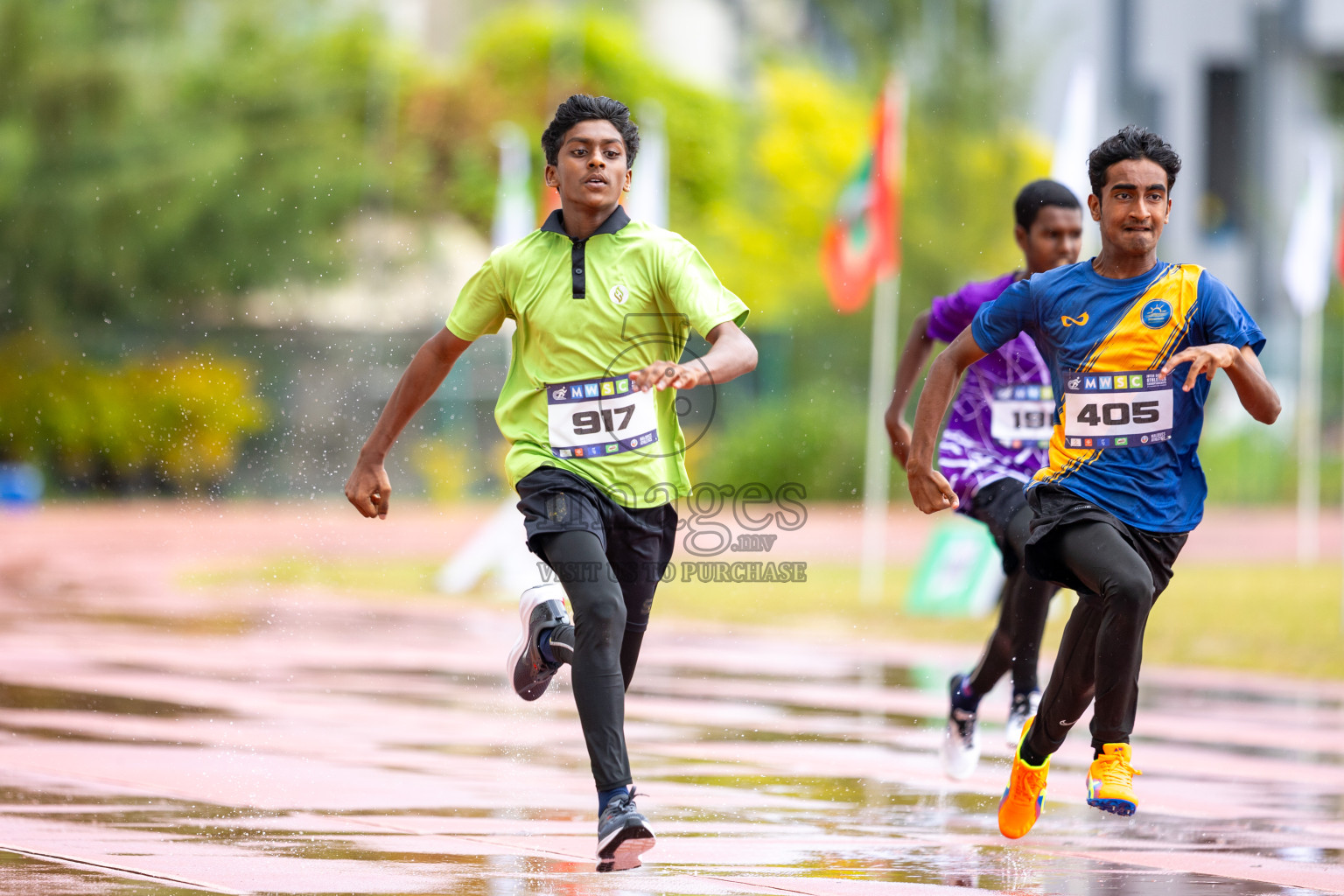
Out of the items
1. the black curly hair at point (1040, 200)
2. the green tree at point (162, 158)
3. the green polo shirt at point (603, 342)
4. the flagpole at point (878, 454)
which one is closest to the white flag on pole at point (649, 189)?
the flagpole at point (878, 454)

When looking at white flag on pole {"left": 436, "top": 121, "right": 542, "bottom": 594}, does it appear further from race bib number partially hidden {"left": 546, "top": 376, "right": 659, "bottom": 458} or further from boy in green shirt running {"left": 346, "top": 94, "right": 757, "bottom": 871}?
race bib number partially hidden {"left": 546, "top": 376, "right": 659, "bottom": 458}

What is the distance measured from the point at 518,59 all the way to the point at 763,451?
21.4 metres

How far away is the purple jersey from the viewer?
7.12m

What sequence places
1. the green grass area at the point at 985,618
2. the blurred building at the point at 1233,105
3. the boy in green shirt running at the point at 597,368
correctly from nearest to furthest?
the boy in green shirt running at the point at 597,368, the green grass area at the point at 985,618, the blurred building at the point at 1233,105

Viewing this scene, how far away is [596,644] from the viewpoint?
513 centimetres

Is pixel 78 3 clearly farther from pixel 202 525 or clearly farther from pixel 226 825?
pixel 226 825

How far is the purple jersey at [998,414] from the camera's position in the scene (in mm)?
7121

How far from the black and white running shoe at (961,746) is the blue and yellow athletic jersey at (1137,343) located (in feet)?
6.73

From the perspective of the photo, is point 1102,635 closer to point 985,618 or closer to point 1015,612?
point 1015,612

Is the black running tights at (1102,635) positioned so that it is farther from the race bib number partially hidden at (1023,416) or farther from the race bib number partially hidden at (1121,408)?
the race bib number partially hidden at (1023,416)

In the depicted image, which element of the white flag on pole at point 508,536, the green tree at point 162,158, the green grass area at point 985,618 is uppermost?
the green tree at point 162,158

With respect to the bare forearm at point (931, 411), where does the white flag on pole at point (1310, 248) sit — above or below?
above

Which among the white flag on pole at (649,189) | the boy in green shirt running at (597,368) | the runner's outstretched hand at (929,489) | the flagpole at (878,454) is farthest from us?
the white flag on pole at (649,189)

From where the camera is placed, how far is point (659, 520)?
18.0 ft
